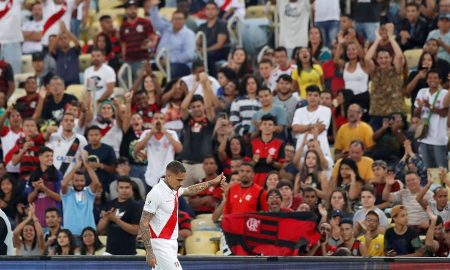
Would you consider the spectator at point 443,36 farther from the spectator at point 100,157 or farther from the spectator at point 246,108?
the spectator at point 100,157

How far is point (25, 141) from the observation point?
82.3ft

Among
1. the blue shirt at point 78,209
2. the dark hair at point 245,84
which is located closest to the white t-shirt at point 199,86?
the dark hair at point 245,84

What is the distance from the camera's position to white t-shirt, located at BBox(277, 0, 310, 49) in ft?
89.8

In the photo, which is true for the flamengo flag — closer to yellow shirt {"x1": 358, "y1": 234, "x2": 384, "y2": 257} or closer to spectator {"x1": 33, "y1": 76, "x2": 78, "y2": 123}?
yellow shirt {"x1": 358, "y1": 234, "x2": 384, "y2": 257}

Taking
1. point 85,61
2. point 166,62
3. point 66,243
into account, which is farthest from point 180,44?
point 66,243

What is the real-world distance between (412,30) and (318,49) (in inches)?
59.9

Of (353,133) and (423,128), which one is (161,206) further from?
(423,128)

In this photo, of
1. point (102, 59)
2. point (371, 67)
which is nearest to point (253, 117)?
point (371, 67)

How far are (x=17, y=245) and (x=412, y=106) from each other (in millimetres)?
6063

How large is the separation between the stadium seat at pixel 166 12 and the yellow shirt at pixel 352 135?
5.97 meters

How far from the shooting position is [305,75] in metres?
25.7

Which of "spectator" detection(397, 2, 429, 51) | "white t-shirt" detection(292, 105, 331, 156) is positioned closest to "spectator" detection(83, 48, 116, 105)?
"white t-shirt" detection(292, 105, 331, 156)

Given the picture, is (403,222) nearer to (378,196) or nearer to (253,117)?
(378,196)

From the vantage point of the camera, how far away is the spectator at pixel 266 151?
77.2ft
